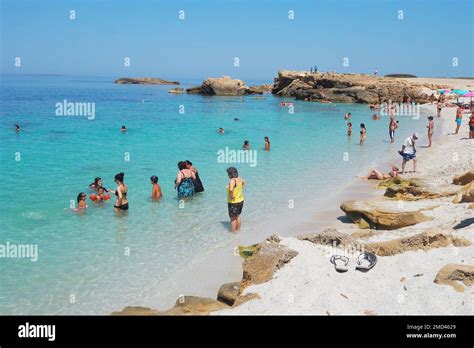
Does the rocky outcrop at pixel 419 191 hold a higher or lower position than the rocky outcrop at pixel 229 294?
higher

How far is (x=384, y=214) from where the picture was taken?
31.4ft

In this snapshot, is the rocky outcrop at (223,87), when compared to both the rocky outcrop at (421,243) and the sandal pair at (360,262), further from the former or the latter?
the sandal pair at (360,262)

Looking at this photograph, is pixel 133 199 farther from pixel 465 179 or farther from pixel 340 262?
pixel 465 179

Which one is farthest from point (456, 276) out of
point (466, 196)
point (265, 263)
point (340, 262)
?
point (466, 196)

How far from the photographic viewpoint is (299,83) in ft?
227

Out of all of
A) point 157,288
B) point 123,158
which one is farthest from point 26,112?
point 157,288

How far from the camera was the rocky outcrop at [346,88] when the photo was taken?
191 feet

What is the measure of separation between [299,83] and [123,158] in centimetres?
5220

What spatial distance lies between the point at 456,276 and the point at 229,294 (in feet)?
10.3

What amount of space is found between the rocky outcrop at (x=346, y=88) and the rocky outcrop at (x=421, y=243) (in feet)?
176

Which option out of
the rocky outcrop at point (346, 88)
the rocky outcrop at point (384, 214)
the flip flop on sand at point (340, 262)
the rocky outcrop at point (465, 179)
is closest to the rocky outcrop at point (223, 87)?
the rocky outcrop at point (346, 88)

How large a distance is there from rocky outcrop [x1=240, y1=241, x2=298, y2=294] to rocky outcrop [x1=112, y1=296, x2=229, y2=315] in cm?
49

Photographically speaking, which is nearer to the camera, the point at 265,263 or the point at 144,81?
the point at 265,263

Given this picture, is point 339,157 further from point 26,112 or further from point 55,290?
point 26,112
